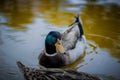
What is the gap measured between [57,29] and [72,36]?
4.66 ft

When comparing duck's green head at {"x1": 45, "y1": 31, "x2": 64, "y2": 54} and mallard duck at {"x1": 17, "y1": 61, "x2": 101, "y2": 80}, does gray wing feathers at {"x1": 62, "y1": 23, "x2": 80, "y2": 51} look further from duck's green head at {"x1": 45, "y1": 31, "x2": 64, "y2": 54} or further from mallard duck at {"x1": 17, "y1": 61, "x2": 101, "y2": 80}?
mallard duck at {"x1": 17, "y1": 61, "x2": 101, "y2": 80}

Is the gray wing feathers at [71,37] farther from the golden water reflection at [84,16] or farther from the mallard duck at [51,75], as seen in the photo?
the mallard duck at [51,75]

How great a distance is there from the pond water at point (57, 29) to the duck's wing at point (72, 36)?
303 millimetres

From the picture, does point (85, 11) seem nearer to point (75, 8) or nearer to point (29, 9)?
point (75, 8)

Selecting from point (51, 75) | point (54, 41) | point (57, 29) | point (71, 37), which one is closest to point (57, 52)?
point (54, 41)

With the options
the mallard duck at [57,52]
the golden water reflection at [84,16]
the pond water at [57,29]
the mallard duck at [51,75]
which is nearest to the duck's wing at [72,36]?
the mallard duck at [57,52]

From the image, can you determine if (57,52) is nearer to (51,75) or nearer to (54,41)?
(54,41)

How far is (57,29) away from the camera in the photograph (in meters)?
8.58

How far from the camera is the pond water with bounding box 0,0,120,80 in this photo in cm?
645

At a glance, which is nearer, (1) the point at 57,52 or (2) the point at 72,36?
(1) the point at 57,52

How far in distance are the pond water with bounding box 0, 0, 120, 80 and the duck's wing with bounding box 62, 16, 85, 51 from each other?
303mm

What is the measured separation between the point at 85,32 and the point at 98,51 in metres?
1.37

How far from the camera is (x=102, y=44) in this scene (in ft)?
25.1

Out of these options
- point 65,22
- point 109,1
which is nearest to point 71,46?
point 65,22
